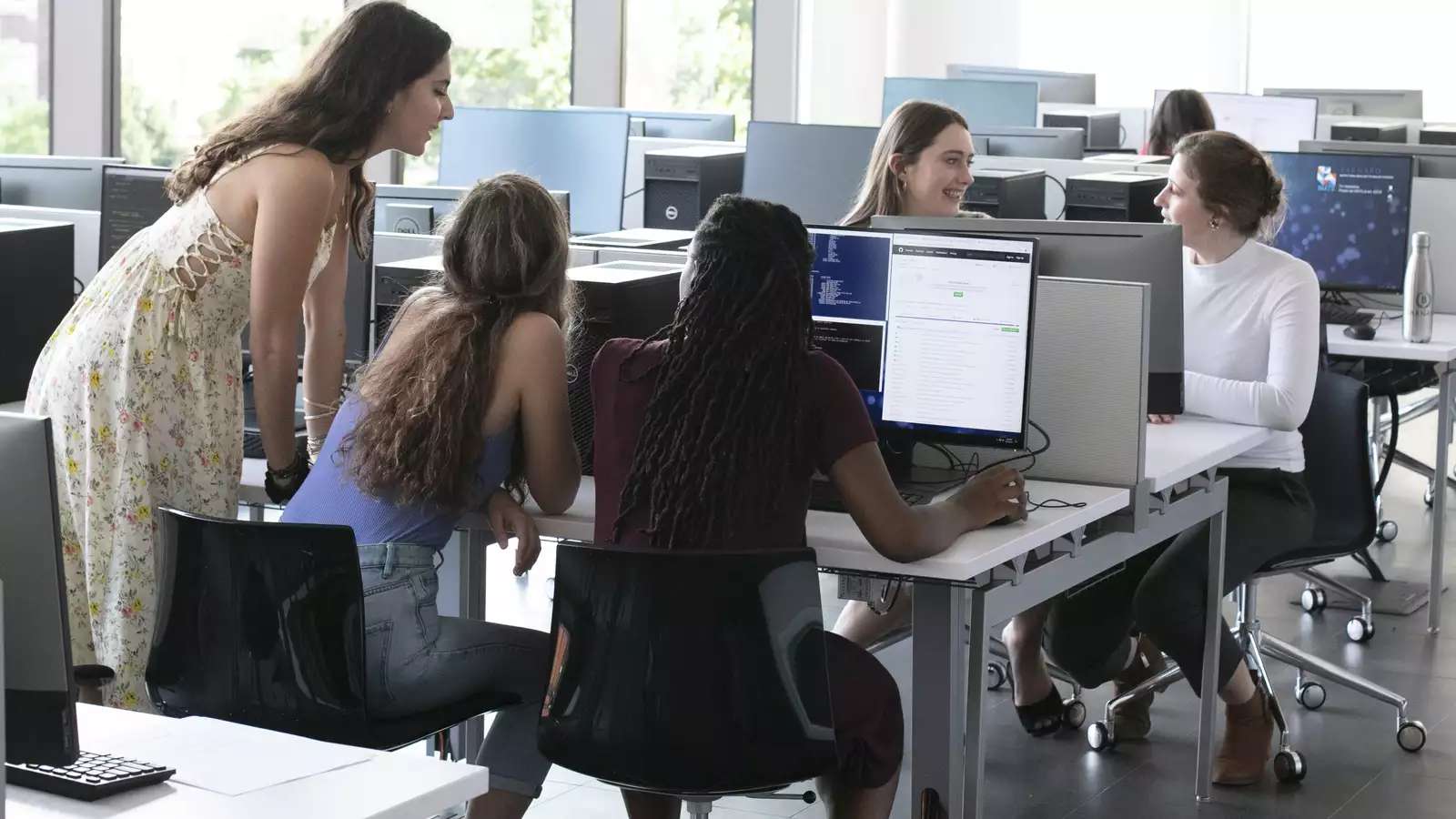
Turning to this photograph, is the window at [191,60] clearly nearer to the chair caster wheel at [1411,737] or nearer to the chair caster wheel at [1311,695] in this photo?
the chair caster wheel at [1311,695]

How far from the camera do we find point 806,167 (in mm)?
5348

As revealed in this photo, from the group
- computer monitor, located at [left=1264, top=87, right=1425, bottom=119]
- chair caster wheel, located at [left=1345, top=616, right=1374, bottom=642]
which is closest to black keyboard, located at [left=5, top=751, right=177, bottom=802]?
chair caster wheel, located at [left=1345, top=616, right=1374, bottom=642]

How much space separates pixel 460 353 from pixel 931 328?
0.78 metres

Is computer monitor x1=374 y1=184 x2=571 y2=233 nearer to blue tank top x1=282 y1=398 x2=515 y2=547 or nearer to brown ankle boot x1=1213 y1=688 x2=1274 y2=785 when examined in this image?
blue tank top x1=282 y1=398 x2=515 y2=547

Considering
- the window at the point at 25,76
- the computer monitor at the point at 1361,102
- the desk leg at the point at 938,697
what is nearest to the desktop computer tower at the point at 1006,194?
the desk leg at the point at 938,697

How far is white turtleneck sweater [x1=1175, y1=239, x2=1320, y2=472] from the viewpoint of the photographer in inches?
129

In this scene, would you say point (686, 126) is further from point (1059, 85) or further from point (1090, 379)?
point (1090, 379)

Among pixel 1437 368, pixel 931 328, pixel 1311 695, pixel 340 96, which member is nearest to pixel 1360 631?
pixel 1311 695

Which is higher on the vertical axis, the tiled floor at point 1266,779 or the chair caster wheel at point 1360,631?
the chair caster wheel at point 1360,631

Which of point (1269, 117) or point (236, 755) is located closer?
point (236, 755)

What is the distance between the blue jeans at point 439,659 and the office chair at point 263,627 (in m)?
0.07

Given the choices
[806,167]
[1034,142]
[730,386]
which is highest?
[1034,142]

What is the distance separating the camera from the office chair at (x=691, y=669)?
2158 mm

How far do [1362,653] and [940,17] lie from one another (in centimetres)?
760
